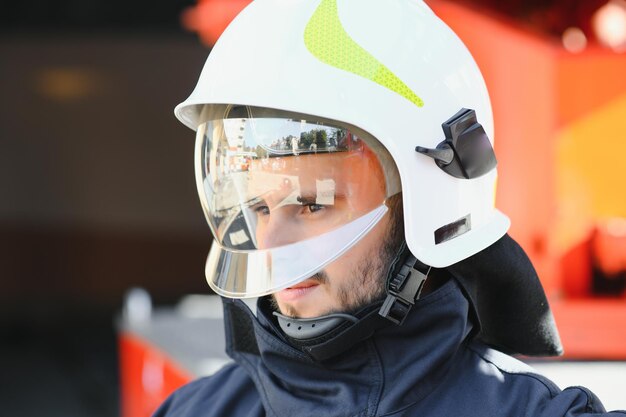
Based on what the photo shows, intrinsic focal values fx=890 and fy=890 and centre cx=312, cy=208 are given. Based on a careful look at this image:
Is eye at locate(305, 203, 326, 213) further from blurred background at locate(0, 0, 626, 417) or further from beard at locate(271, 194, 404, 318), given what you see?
blurred background at locate(0, 0, 626, 417)

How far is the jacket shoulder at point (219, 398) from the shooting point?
4.56ft

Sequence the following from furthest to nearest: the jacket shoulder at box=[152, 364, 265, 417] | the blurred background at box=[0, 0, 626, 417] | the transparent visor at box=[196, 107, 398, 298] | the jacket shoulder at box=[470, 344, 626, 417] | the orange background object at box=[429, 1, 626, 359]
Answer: the blurred background at box=[0, 0, 626, 417], the orange background object at box=[429, 1, 626, 359], the jacket shoulder at box=[152, 364, 265, 417], the transparent visor at box=[196, 107, 398, 298], the jacket shoulder at box=[470, 344, 626, 417]

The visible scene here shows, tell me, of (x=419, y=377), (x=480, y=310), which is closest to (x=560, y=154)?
(x=480, y=310)

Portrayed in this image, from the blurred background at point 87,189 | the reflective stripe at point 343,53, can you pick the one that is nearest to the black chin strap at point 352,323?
the reflective stripe at point 343,53

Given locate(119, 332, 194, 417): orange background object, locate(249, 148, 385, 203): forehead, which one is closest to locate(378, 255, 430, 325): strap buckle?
locate(249, 148, 385, 203): forehead

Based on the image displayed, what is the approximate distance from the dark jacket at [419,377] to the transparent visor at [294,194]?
101 mm

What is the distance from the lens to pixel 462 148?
1.31 meters

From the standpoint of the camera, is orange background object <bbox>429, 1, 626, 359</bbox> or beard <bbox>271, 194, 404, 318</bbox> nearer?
beard <bbox>271, 194, 404, 318</bbox>

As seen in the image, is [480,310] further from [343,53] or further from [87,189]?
[87,189]

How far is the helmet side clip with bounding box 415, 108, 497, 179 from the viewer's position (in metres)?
1.30

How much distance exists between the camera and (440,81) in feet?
4.37

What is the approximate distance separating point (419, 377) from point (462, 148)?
0.34 meters

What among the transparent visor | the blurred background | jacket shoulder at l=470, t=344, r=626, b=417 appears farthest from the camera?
the blurred background

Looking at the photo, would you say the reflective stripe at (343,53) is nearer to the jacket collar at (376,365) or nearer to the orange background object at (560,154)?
the jacket collar at (376,365)
